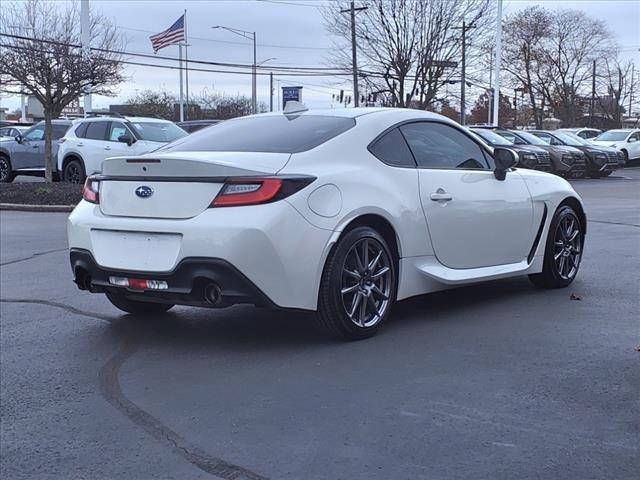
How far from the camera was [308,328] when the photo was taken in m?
5.62

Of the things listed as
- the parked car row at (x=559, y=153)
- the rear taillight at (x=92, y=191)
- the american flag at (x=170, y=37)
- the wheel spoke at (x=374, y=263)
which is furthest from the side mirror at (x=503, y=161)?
the american flag at (x=170, y=37)

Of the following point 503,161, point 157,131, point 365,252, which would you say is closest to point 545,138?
point 157,131

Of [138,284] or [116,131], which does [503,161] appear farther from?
[116,131]

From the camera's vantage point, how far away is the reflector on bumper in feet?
16.1

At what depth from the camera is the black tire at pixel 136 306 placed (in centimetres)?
597

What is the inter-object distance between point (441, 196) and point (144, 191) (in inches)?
83.5

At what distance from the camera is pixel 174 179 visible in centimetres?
495

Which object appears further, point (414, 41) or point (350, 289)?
point (414, 41)

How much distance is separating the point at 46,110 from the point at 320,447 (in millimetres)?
16000

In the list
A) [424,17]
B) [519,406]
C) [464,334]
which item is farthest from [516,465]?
[424,17]

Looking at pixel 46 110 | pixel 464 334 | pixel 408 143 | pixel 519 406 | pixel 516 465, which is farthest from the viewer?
pixel 46 110

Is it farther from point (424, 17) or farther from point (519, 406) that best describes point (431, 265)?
point (424, 17)

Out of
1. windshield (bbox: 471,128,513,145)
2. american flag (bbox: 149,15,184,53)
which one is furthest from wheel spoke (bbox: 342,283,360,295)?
american flag (bbox: 149,15,184,53)

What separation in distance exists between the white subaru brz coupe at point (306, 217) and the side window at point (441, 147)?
0.01 meters
